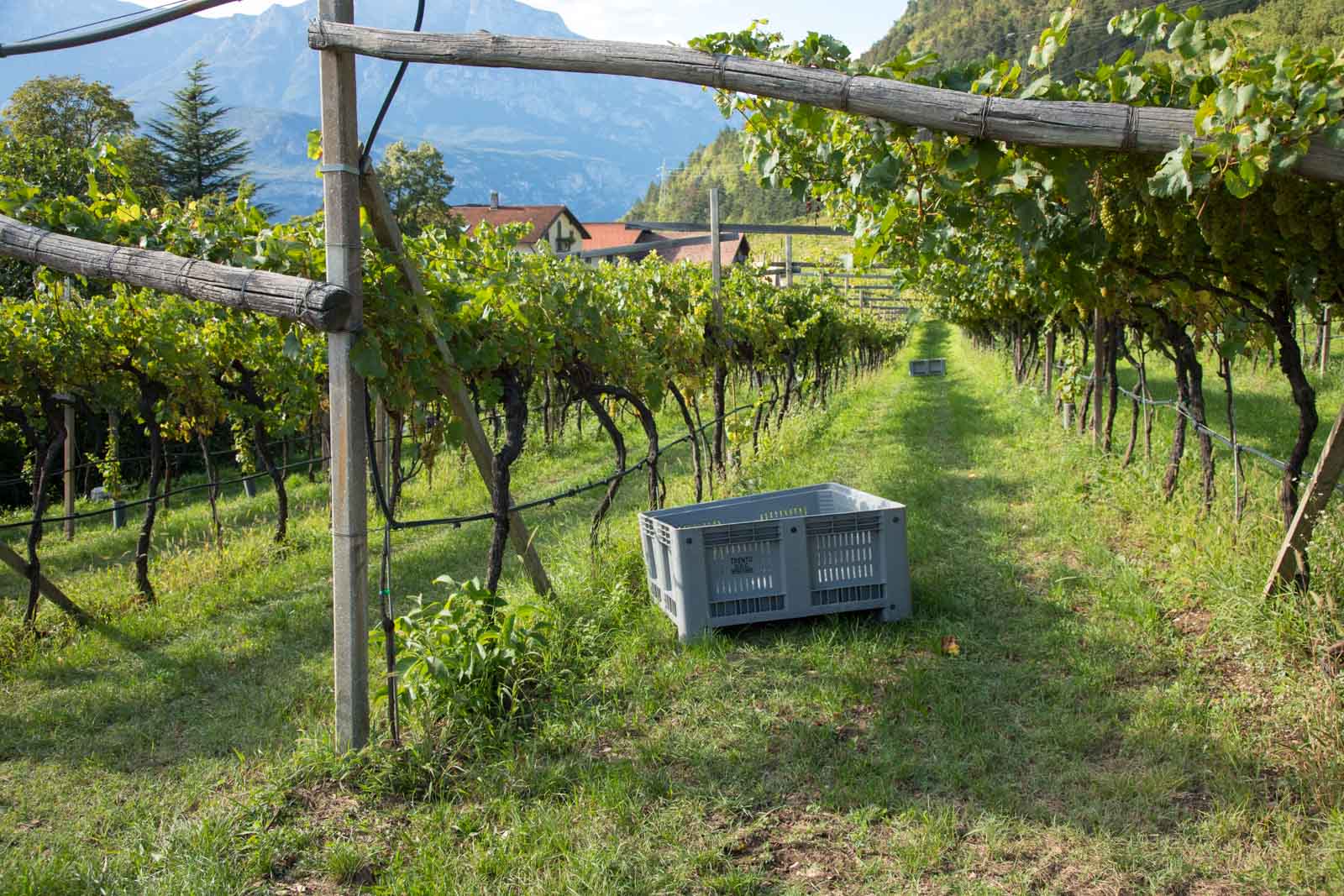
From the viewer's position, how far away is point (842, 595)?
469 cm

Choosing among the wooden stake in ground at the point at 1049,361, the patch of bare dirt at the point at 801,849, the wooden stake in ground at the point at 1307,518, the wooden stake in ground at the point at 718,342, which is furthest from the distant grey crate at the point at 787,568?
the wooden stake in ground at the point at 1049,361

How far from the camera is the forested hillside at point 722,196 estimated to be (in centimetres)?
7531

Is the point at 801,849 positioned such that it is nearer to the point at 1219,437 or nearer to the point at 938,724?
the point at 938,724

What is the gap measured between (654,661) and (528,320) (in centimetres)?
192

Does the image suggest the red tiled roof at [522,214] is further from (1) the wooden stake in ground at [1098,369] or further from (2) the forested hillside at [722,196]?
(1) the wooden stake in ground at [1098,369]

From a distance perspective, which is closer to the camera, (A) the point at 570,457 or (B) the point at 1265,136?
(B) the point at 1265,136

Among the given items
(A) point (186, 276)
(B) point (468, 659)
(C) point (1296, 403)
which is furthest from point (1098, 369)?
(A) point (186, 276)

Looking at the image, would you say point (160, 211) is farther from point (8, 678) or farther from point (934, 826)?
point (934, 826)

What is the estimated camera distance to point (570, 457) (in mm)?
12539

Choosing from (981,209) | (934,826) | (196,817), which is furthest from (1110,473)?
(196,817)

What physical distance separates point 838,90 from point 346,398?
78.2 inches

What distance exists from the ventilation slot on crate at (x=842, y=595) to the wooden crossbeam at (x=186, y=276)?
263 cm

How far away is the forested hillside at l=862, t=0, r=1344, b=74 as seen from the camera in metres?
47.4

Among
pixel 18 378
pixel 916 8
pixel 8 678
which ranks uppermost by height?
pixel 916 8
